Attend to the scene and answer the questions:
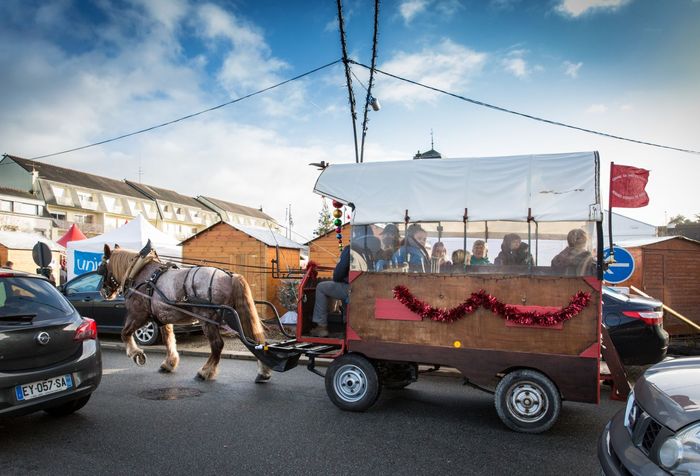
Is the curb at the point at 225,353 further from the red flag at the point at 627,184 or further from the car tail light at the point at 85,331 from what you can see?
the car tail light at the point at 85,331

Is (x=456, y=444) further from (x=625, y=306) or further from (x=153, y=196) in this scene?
(x=153, y=196)

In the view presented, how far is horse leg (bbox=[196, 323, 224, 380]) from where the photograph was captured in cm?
728

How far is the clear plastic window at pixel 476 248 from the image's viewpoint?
500cm

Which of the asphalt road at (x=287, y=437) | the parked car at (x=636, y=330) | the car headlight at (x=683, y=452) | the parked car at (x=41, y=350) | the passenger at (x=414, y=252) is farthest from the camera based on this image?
the parked car at (x=636, y=330)

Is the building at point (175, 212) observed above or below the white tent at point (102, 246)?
above

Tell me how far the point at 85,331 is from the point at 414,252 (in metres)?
3.76

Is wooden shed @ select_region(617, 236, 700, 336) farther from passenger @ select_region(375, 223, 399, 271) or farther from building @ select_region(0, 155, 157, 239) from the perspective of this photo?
building @ select_region(0, 155, 157, 239)

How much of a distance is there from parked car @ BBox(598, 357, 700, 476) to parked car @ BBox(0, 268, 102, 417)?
191 inches

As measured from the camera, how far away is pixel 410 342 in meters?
5.52

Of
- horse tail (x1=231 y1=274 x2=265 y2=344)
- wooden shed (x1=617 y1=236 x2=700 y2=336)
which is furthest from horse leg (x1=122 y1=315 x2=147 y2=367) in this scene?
wooden shed (x1=617 y1=236 x2=700 y2=336)

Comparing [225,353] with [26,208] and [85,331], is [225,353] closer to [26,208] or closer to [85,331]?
[85,331]

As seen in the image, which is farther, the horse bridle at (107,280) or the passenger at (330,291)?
the horse bridle at (107,280)

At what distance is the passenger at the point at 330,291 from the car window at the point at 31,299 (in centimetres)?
286

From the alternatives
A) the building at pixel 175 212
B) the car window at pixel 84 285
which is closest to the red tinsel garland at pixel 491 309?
A: the car window at pixel 84 285
